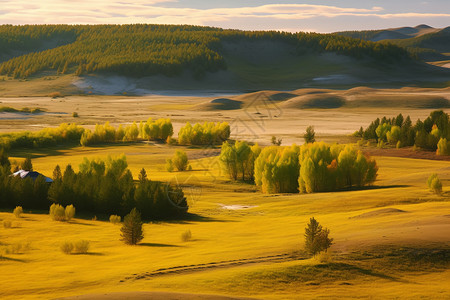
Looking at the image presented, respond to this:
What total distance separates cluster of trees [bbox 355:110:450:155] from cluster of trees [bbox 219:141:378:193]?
12946mm

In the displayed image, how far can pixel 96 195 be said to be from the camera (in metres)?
27.7

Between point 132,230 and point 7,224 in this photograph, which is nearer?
point 132,230

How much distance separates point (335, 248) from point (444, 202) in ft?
30.1

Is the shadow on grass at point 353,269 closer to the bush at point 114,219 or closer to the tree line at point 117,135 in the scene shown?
the bush at point 114,219

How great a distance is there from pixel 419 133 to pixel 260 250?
3286 cm

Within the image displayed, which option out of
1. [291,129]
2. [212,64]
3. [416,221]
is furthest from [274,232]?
[212,64]

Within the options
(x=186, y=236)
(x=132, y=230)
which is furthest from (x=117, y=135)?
(x=132, y=230)

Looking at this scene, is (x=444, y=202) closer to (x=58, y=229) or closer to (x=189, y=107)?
(x=58, y=229)

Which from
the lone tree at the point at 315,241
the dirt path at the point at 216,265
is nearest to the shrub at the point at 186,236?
the dirt path at the point at 216,265

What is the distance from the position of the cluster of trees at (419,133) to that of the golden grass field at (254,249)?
1226cm

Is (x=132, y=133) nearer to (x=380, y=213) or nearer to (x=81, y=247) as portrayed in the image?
(x=380, y=213)

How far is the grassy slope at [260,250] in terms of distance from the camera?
14531mm

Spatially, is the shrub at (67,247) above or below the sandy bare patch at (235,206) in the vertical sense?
above

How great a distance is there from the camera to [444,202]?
24.2 meters
